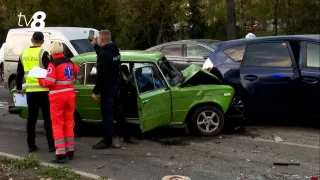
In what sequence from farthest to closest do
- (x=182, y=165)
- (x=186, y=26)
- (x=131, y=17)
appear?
(x=186, y=26) < (x=131, y=17) < (x=182, y=165)

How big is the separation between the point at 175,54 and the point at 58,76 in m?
7.08

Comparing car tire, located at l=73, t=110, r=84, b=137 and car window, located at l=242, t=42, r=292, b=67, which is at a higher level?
car window, located at l=242, t=42, r=292, b=67

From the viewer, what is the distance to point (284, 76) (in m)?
8.24

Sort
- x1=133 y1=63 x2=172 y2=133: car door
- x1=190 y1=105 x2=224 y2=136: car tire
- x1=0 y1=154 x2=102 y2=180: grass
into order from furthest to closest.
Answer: x1=190 y1=105 x2=224 y2=136: car tire, x1=133 y1=63 x2=172 y2=133: car door, x1=0 y1=154 x2=102 y2=180: grass

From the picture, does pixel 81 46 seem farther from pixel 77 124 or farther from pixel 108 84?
pixel 108 84

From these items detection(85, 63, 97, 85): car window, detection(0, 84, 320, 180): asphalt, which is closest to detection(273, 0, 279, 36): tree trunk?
detection(0, 84, 320, 180): asphalt

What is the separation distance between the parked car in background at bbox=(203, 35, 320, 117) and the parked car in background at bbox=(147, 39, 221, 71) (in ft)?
12.4

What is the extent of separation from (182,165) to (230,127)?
2278 mm

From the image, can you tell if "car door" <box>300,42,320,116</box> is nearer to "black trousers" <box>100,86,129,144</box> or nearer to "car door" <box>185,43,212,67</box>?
"black trousers" <box>100,86,129,144</box>

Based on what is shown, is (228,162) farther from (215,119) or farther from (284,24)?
(284,24)

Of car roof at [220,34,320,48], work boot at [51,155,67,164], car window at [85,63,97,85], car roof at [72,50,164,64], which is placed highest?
car roof at [220,34,320,48]

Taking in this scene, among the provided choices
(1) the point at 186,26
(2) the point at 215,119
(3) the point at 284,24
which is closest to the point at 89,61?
(2) the point at 215,119

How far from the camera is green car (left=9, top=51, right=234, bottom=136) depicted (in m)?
7.55

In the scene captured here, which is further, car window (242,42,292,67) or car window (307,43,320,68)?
car window (242,42,292,67)
